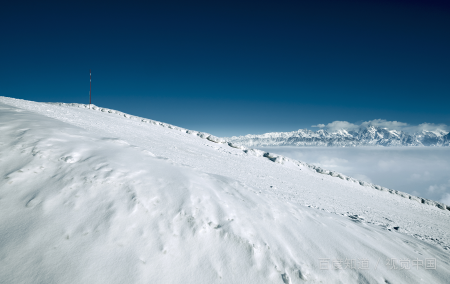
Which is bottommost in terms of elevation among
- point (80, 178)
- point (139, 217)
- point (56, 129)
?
point (139, 217)

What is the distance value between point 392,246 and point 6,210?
26.2 ft

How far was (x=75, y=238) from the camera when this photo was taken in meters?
2.81

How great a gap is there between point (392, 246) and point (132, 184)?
645 centimetres

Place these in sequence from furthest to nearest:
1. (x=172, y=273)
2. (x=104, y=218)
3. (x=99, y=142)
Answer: (x=99, y=142) → (x=104, y=218) → (x=172, y=273)

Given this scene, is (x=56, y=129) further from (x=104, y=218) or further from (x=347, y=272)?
(x=347, y=272)

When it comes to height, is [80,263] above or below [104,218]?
below

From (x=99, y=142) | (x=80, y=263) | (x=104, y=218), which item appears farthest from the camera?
(x=99, y=142)

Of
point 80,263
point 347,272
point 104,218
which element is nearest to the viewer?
point 80,263

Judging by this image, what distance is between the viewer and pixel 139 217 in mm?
3377

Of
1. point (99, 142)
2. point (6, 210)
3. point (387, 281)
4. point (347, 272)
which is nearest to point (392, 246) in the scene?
point (387, 281)

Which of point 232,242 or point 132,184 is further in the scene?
point 132,184

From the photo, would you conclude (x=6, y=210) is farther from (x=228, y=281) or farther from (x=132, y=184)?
(x=228, y=281)

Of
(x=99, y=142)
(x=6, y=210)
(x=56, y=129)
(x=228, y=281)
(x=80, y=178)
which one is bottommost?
(x=228, y=281)

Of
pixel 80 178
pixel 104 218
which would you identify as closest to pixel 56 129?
pixel 80 178
